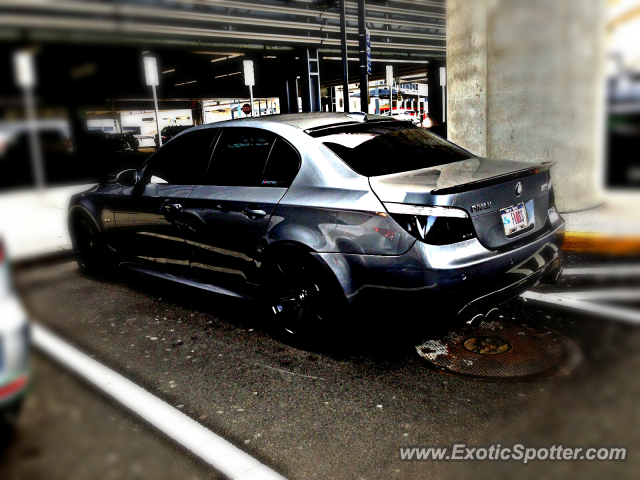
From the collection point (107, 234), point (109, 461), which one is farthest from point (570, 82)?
point (107, 234)

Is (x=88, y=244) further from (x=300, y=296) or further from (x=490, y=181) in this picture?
(x=490, y=181)

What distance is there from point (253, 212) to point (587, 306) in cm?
269

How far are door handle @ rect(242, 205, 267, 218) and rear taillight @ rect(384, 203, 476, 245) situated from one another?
1100mm

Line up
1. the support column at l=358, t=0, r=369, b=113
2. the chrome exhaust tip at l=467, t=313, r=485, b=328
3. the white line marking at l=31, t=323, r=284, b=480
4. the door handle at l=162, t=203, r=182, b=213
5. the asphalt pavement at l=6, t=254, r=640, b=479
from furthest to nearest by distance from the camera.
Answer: the support column at l=358, t=0, r=369, b=113
the door handle at l=162, t=203, r=182, b=213
the chrome exhaust tip at l=467, t=313, r=485, b=328
the white line marking at l=31, t=323, r=284, b=480
the asphalt pavement at l=6, t=254, r=640, b=479

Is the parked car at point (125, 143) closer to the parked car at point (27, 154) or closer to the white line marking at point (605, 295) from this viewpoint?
the white line marking at point (605, 295)

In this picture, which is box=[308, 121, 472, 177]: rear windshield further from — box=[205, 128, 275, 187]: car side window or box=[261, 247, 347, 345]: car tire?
box=[261, 247, 347, 345]: car tire

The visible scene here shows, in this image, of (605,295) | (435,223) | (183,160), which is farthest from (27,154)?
(605,295)

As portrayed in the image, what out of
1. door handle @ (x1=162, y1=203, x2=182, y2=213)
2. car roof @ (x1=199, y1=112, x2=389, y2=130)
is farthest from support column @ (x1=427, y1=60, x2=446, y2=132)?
door handle @ (x1=162, y1=203, x2=182, y2=213)

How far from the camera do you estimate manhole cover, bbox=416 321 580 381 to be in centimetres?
336

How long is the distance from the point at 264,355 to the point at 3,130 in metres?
3.13

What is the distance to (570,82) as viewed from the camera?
41.3 inches

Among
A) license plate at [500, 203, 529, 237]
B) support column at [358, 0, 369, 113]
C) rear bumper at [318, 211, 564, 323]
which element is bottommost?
rear bumper at [318, 211, 564, 323]

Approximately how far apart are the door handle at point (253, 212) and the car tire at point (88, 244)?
219cm

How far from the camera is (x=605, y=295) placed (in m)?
4.50
